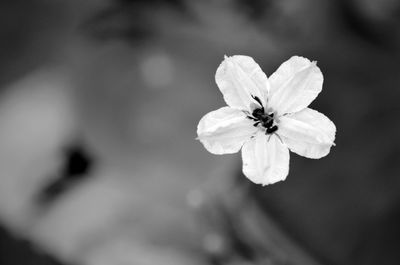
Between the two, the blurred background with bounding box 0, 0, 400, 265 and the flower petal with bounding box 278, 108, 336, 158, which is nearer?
the flower petal with bounding box 278, 108, 336, 158

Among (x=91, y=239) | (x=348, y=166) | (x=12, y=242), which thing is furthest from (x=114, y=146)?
(x=348, y=166)

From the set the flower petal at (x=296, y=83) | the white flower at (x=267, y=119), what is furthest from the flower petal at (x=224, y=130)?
the flower petal at (x=296, y=83)

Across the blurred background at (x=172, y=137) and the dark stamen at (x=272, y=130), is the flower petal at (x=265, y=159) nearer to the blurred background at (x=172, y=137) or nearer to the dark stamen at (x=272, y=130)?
the dark stamen at (x=272, y=130)

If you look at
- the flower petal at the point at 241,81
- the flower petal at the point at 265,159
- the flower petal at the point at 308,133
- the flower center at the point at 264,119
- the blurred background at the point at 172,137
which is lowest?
the flower petal at the point at 265,159

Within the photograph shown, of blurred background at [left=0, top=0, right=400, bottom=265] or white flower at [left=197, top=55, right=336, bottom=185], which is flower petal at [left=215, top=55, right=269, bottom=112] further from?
blurred background at [left=0, top=0, right=400, bottom=265]

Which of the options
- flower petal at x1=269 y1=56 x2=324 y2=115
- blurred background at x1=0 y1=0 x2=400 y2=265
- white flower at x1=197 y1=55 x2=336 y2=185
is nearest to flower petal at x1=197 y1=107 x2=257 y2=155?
white flower at x1=197 y1=55 x2=336 y2=185
